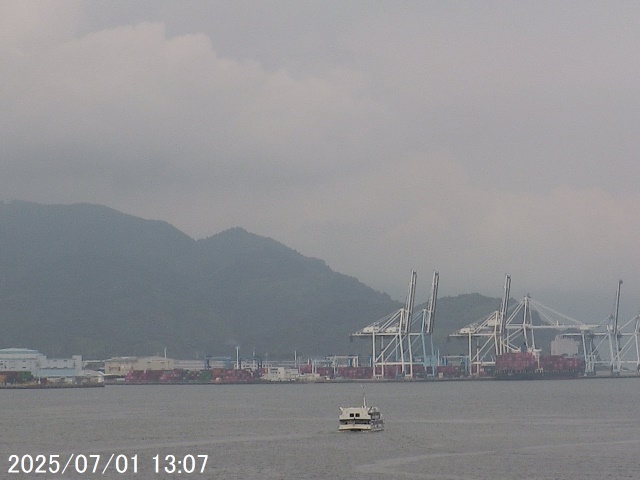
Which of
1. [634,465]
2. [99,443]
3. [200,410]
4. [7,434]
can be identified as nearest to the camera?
[634,465]

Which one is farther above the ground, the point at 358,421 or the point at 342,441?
the point at 358,421

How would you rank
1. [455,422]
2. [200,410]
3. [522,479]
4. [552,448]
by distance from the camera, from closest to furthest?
1. [522,479]
2. [552,448]
3. [455,422]
4. [200,410]

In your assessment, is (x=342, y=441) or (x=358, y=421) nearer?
(x=342, y=441)

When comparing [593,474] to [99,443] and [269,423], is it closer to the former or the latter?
[99,443]

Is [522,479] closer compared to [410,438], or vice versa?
[522,479]

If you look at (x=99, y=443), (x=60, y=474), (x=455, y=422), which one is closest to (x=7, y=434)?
(x=99, y=443)

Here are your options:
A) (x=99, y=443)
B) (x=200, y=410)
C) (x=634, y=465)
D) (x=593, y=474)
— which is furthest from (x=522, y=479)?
(x=200, y=410)

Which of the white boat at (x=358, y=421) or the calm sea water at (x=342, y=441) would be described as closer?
the calm sea water at (x=342, y=441)

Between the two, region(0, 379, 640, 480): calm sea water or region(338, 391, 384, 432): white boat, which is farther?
region(338, 391, 384, 432): white boat
